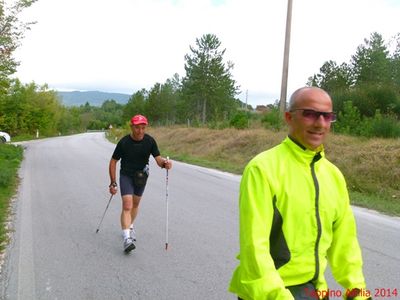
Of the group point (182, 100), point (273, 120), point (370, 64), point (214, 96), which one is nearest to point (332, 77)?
point (370, 64)

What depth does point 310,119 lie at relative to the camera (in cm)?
230

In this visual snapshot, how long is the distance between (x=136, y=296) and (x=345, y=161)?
35.8ft

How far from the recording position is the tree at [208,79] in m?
59.0

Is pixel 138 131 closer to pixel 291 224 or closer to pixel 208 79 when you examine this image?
pixel 291 224

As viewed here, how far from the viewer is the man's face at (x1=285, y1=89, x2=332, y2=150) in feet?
7.52

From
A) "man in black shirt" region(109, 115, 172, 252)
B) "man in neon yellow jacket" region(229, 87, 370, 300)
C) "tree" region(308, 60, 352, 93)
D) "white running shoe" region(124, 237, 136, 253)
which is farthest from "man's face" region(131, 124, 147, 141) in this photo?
"tree" region(308, 60, 352, 93)

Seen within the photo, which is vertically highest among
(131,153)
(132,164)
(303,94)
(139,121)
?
(303,94)

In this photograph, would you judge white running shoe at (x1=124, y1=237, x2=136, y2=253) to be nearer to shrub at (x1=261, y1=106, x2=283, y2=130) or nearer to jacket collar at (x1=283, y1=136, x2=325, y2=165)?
jacket collar at (x1=283, y1=136, x2=325, y2=165)

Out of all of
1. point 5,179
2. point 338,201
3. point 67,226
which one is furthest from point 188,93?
point 338,201

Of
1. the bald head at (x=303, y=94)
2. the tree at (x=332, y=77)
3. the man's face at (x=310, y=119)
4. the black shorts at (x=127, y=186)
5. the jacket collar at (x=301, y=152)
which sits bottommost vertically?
the black shorts at (x=127, y=186)

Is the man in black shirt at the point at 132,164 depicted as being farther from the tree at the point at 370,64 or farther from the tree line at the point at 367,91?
the tree at the point at 370,64

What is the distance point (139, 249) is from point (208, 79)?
54214 mm

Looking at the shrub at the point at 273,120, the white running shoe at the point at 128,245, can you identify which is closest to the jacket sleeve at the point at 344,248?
the white running shoe at the point at 128,245

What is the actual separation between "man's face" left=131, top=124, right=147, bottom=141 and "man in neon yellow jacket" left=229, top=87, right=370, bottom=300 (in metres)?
4.29
